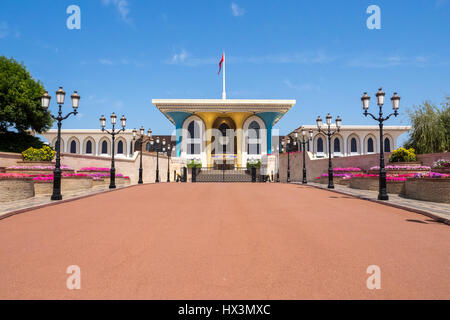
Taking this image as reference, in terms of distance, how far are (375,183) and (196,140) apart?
33705 millimetres

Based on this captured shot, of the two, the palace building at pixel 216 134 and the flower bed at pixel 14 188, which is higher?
the palace building at pixel 216 134

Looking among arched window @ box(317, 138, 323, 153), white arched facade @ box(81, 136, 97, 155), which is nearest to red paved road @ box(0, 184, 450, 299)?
arched window @ box(317, 138, 323, 153)

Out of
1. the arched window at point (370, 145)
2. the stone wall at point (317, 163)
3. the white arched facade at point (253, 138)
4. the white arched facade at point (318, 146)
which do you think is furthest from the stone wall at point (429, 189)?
the arched window at point (370, 145)

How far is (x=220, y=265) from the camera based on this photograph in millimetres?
3723

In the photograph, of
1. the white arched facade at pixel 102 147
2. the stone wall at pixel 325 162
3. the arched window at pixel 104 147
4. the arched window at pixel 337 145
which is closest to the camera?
the stone wall at pixel 325 162

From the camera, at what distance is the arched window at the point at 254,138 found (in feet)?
150

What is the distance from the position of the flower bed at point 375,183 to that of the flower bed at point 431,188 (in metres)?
1.80

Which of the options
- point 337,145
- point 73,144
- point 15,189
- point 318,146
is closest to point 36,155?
point 15,189

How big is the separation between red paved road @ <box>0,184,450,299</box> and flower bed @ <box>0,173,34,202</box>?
4745 millimetres

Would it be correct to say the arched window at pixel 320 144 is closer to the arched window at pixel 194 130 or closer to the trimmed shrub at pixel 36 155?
the arched window at pixel 194 130

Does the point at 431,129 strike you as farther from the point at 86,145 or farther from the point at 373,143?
the point at 86,145

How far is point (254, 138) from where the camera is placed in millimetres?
45812
